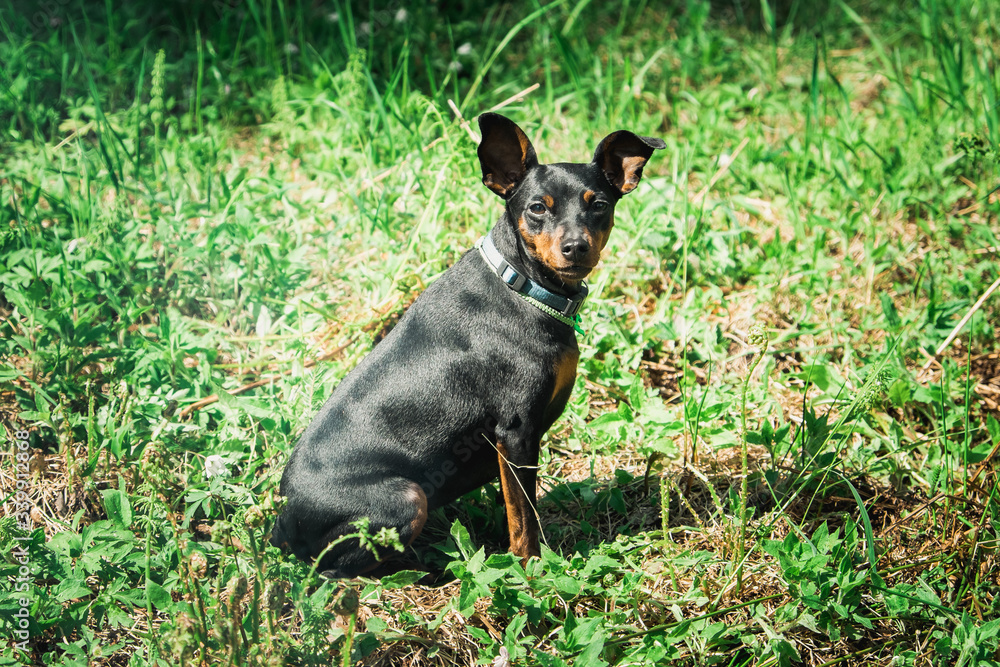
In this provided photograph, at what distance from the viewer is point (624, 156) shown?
3.16 metres

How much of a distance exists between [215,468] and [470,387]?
3.67 feet

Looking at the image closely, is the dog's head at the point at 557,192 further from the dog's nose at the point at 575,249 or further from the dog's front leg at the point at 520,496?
the dog's front leg at the point at 520,496

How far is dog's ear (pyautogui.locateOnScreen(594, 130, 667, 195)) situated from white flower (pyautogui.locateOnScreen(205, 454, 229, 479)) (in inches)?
77.2

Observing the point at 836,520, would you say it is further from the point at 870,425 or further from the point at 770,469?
the point at 870,425

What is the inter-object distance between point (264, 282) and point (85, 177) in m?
1.21

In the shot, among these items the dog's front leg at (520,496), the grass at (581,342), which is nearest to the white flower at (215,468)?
the grass at (581,342)

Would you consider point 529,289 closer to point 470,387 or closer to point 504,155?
point 470,387

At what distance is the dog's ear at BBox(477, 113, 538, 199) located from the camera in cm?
293

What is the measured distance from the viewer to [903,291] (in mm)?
4543

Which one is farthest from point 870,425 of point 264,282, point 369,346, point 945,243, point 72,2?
point 72,2

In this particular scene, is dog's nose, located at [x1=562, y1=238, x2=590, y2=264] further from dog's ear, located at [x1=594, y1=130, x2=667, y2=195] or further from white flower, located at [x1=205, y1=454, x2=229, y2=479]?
white flower, located at [x1=205, y1=454, x2=229, y2=479]

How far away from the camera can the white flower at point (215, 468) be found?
313 centimetres

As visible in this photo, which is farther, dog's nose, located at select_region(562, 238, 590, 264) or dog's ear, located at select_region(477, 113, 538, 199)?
dog's ear, located at select_region(477, 113, 538, 199)

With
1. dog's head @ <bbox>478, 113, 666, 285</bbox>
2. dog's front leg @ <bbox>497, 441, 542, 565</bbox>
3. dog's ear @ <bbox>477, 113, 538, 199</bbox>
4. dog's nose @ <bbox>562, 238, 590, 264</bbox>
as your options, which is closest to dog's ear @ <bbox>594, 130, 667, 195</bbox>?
dog's head @ <bbox>478, 113, 666, 285</bbox>
